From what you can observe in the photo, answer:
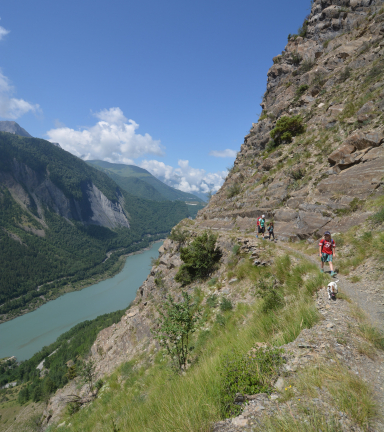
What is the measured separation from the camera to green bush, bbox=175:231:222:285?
53.4 ft

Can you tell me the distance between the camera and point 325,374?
3.09m

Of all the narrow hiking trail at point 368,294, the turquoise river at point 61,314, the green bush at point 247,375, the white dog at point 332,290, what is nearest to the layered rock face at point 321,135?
the narrow hiking trail at point 368,294

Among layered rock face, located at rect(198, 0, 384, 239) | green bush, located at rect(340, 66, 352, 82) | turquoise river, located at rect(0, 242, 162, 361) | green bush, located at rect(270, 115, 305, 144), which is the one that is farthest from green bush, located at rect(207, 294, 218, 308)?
turquoise river, located at rect(0, 242, 162, 361)

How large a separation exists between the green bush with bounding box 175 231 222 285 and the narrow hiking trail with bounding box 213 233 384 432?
11.5 meters

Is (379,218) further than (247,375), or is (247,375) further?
(379,218)

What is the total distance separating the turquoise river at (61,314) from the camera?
258 ft

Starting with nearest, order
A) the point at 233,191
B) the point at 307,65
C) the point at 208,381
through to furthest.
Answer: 1. the point at 208,381
2. the point at 233,191
3. the point at 307,65

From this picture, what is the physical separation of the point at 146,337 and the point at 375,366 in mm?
16042

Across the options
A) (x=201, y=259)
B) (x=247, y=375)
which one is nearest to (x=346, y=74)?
(x=201, y=259)

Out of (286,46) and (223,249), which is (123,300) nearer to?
(223,249)

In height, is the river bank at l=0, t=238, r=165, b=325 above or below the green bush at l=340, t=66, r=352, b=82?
below

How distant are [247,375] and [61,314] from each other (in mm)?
121715

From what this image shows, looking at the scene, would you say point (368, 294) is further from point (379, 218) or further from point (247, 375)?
point (379, 218)

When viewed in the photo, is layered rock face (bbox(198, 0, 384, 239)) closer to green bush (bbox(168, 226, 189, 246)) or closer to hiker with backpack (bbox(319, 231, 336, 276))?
green bush (bbox(168, 226, 189, 246))
